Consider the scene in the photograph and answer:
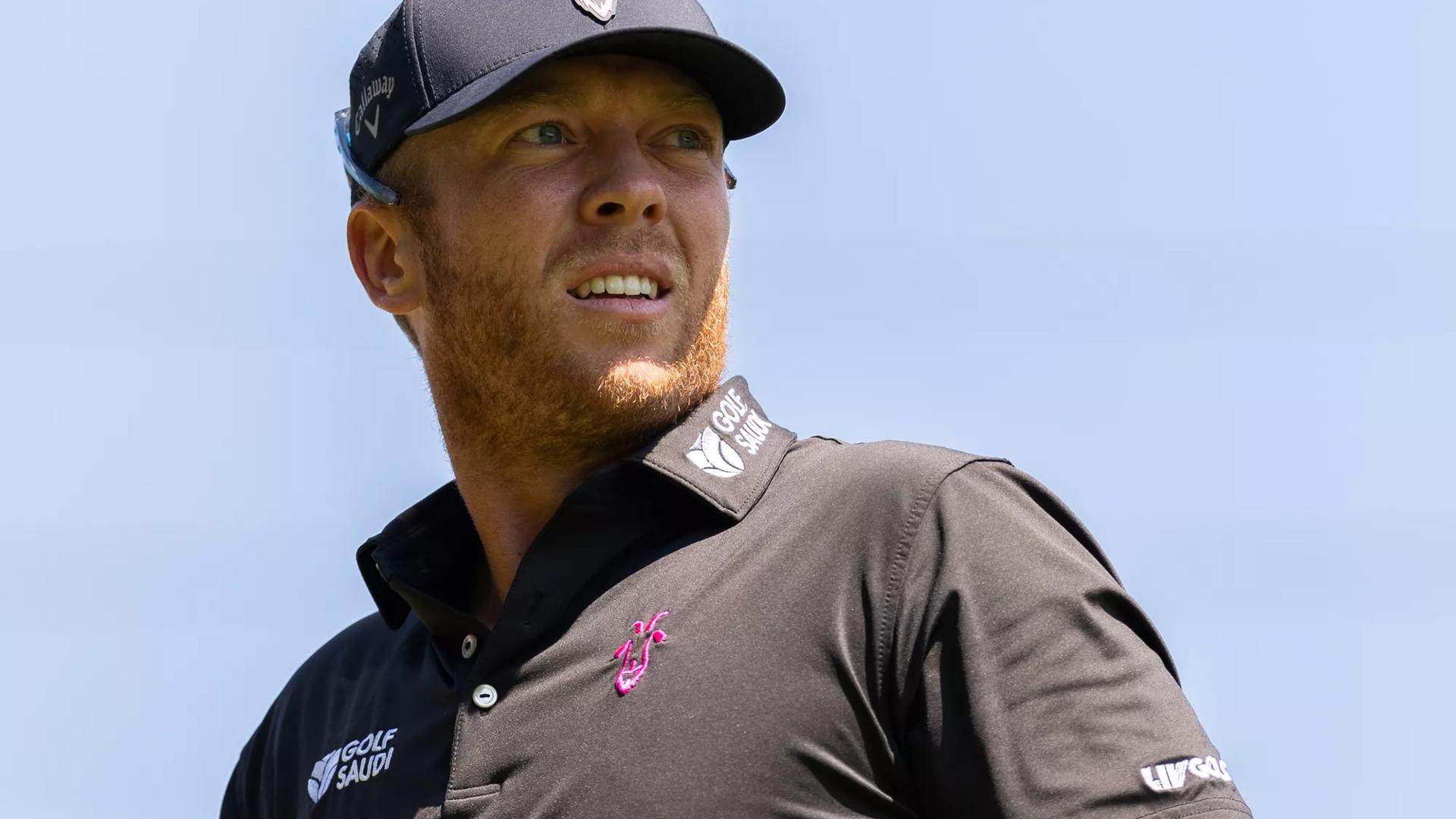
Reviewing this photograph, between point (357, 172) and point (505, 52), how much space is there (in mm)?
622

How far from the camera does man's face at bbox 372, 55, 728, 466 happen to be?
3549 millimetres

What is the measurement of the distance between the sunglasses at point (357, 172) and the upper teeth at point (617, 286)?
45 cm

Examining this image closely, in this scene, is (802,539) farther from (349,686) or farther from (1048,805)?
(349,686)

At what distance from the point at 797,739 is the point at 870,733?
0.12 metres

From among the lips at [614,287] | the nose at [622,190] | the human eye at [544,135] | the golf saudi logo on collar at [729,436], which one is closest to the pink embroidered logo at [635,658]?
the golf saudi logo on collar at [729,436]

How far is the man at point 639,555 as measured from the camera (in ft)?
9.05

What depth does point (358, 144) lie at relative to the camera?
13.1 ft

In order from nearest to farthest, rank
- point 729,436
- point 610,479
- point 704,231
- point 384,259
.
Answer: point 610,479, point 729,436, point 704,231, point 384,259

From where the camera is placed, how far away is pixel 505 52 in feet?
11.7

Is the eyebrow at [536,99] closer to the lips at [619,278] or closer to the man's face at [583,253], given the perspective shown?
the man's face at [583,253]

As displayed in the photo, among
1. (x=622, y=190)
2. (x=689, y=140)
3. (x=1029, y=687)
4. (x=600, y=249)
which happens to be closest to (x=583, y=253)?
(x=600, y=249)

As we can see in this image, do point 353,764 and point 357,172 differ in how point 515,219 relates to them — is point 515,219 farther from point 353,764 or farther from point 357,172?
point 353,764

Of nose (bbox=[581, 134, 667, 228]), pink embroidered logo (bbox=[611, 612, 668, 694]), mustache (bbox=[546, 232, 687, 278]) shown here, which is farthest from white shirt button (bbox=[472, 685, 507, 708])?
nose (bbox=[581, 134, 667, 228])

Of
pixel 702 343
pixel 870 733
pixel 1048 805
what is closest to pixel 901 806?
pixel 870 733
